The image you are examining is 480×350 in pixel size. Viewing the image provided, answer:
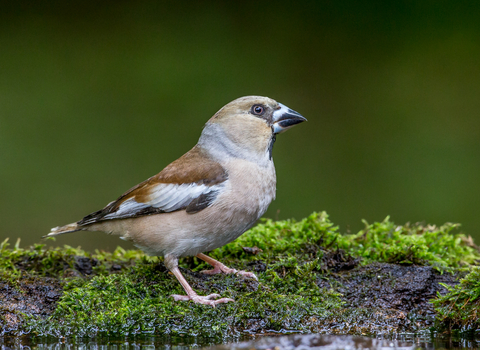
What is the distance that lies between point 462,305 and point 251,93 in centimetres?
594

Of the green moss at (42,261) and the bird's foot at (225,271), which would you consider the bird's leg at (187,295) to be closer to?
the bird's foot at (225,271)

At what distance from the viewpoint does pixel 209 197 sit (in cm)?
426

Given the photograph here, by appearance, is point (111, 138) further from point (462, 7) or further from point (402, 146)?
point (462, 7)

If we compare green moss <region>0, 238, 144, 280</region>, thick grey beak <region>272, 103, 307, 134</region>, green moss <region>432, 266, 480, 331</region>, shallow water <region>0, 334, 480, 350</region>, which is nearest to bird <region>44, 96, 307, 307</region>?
thick grey beak <region>272, 103, 307, 134</region>

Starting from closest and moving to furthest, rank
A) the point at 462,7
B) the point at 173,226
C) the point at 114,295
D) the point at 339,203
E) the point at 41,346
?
the point at 41,346 < the point at 114,295 < the point at 173,226 < the point at 339,203 < the point at 462,7

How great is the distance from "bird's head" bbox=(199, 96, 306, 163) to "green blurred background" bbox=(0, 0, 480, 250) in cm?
384

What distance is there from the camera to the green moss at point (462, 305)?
3.64 meters

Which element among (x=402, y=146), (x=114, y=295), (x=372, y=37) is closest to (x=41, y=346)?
(x=114, y=295)

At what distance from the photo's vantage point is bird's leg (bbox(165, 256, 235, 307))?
12.8 ft

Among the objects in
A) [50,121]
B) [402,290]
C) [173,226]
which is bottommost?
[402,290]

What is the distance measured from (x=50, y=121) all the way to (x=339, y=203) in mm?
4992

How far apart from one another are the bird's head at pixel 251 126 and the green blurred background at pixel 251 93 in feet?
12.6

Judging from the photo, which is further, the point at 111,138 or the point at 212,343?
the point at 111,138

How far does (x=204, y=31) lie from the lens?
9773 mm
